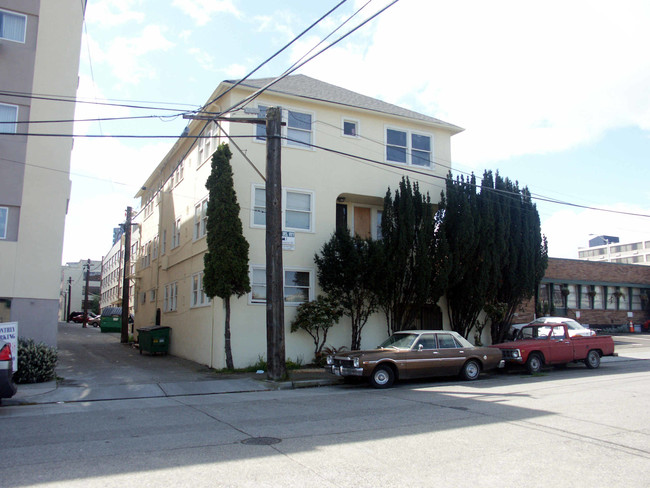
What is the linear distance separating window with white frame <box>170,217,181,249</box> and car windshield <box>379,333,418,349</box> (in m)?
12.4

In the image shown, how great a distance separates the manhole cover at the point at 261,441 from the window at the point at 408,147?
14968 millimetres

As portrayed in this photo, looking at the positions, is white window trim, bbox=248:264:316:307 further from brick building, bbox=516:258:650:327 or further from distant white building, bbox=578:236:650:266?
distant white building, bbox=578:236:650:266

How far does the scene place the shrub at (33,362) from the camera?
13391 millimetres

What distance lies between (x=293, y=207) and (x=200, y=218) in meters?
4.09

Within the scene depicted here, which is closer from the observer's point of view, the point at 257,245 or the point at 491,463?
the point at 491,463

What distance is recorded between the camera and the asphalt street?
18.8 ft

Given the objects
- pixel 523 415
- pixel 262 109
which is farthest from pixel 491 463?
pixel 262 109

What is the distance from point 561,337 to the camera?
16750mm

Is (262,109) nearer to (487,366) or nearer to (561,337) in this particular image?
(487,366)

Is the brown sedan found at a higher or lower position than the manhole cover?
higher

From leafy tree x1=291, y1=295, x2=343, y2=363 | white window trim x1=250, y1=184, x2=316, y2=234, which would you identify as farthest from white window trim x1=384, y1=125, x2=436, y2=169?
leafy tree x1=291, y1=295, x2=343, y2=363

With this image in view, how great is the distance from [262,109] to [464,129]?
28.4ft

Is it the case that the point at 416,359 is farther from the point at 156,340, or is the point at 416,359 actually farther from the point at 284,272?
the point at 156,340

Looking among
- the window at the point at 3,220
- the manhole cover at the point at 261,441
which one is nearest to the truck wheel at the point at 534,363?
the manhole cover at the point at 261,441
